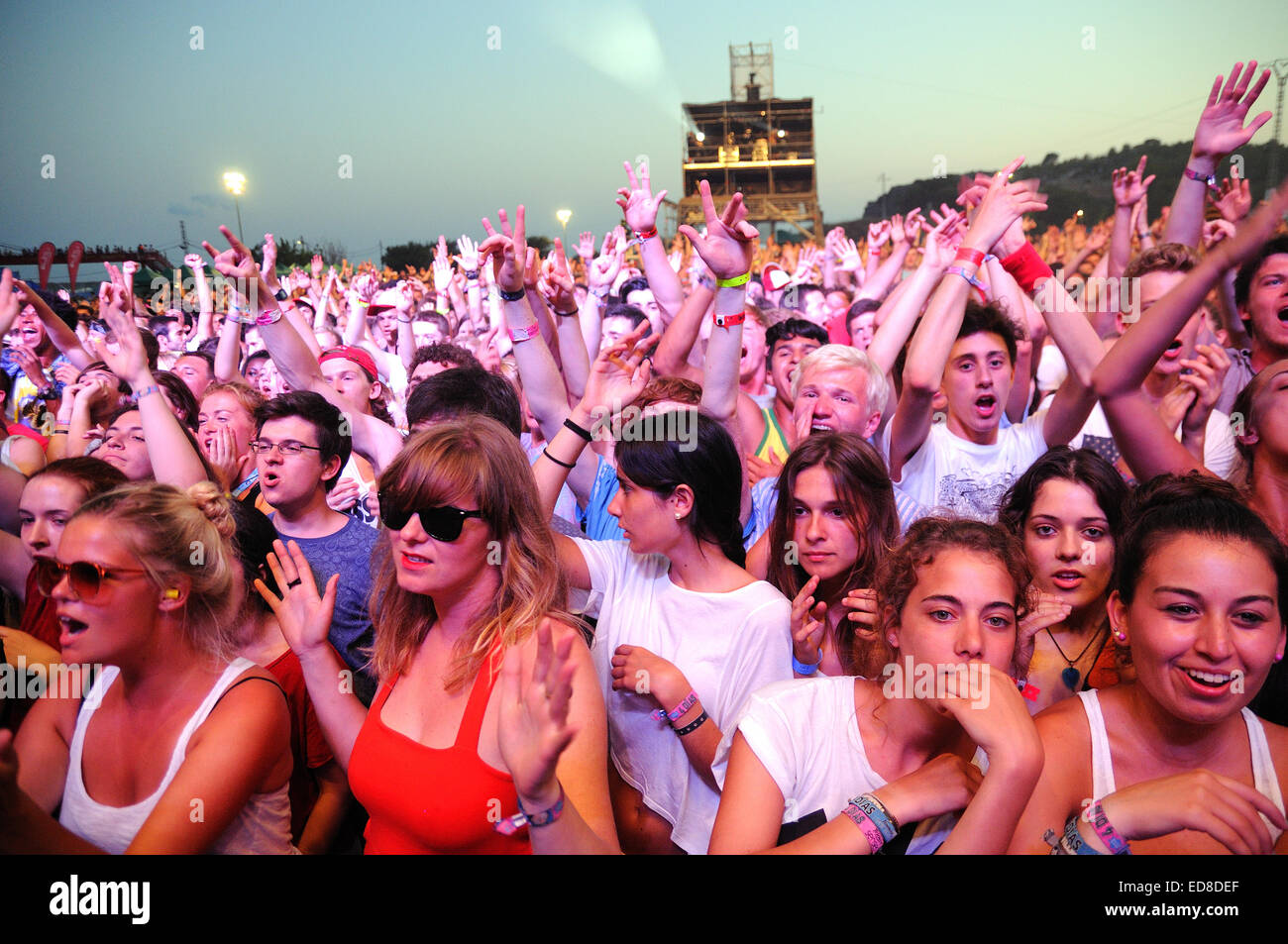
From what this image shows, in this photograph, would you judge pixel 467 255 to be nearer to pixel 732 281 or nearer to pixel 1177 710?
pixel 732 281

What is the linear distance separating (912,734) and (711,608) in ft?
2.00

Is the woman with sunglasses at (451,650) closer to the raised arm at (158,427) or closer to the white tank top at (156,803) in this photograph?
the white tank top at (156,803)

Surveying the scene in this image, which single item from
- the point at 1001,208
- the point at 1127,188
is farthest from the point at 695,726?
the point at 1127,188

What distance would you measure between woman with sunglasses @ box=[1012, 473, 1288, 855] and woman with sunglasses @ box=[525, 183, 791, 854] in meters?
0.67

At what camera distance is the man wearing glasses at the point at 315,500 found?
8.66 ft

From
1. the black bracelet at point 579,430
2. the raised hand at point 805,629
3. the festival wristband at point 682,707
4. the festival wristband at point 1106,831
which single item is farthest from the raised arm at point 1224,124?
the festival wristband at point 682,707

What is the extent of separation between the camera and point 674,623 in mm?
2104

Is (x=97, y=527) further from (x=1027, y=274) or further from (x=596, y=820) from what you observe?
(x=1027, y=274)

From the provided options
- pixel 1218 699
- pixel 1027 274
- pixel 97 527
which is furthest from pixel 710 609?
pixel 1027 274

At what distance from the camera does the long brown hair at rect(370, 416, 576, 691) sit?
184cm

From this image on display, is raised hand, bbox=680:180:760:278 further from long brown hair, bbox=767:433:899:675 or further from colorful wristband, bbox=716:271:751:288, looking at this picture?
long brown hair, bbox=767:433:899:675

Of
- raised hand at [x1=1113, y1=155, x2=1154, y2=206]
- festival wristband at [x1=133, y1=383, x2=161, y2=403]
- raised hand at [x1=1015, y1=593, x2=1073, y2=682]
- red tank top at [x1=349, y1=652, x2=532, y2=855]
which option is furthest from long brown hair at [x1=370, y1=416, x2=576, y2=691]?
raised hand at [x1=1113, y1=155, x2=1154, y2=206]
